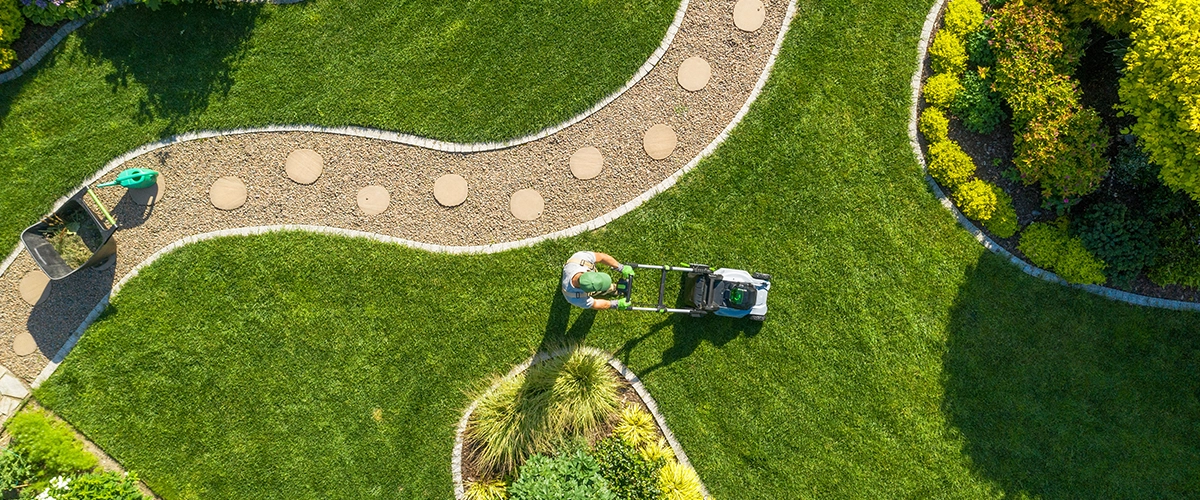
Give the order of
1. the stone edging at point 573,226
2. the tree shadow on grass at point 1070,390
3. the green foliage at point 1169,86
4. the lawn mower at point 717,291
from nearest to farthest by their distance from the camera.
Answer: the green foliage at point 1169,86 → the lawn mower at point 717,291 → the tree shadow on grass at point 1070,390 → the stone edging at point 573,226

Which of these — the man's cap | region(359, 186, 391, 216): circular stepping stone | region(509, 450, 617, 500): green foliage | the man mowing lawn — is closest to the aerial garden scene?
region(359, 186, 391, 216): circular stepping stone

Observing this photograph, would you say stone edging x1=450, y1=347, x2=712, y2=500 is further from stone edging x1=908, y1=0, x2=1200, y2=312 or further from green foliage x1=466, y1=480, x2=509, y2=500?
stone edging x1=908, y1=0, x2=1200, y2=312

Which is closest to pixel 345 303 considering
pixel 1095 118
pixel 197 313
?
pixel 197 313

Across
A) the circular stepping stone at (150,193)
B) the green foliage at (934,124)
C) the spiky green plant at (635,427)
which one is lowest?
the spiky green plant at (635,427)

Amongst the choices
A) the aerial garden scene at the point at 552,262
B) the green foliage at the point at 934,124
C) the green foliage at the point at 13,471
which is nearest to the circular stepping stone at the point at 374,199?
the aerial garden scene at the point at 552,262

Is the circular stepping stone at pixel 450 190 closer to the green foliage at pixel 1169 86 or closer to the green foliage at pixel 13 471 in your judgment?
the green foliage at pixel 13 471

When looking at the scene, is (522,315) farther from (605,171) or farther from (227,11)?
(227,11)

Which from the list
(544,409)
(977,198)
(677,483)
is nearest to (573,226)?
(544,409)
